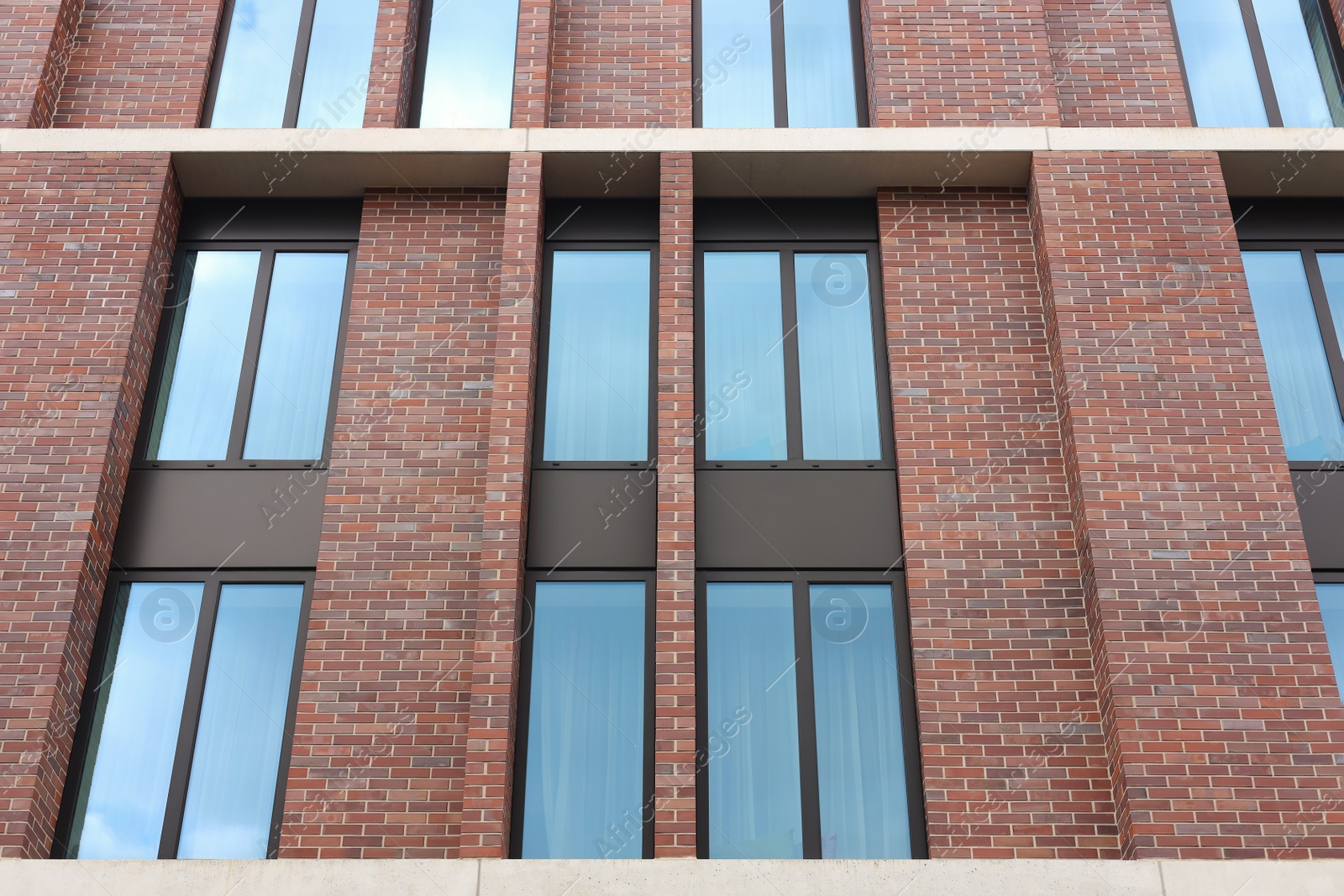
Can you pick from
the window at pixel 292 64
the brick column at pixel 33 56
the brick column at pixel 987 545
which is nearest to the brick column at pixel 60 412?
the brick column at pixel 33 56

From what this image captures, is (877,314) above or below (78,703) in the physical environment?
above

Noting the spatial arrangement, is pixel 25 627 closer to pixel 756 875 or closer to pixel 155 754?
pixel 155 754

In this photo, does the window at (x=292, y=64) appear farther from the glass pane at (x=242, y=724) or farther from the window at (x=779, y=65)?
the glass pane at (x=242, y=724)

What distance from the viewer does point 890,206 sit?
37.3ft

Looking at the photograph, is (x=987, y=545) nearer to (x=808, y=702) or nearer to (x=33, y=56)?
(x=808, y=702)

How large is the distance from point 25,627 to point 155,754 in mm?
1341

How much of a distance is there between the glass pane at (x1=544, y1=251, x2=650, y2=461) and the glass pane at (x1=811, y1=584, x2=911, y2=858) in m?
2.14

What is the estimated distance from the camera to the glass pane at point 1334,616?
31.7ft

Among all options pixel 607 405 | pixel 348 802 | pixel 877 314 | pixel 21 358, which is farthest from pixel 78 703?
pixel 877 314

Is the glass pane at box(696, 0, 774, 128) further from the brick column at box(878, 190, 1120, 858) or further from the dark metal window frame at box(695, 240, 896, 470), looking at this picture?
the brick column at box(878, 190, 1120, 858)

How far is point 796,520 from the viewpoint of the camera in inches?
396

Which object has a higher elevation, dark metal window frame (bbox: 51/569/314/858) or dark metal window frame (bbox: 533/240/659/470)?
dark metal window frame (bbox: 533/240/659/470)

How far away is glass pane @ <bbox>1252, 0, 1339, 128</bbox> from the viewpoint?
12094 mm

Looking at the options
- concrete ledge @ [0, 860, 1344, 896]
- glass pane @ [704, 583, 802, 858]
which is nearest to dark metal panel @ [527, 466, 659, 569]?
glass pane @ [704, 583, 802, 858]
